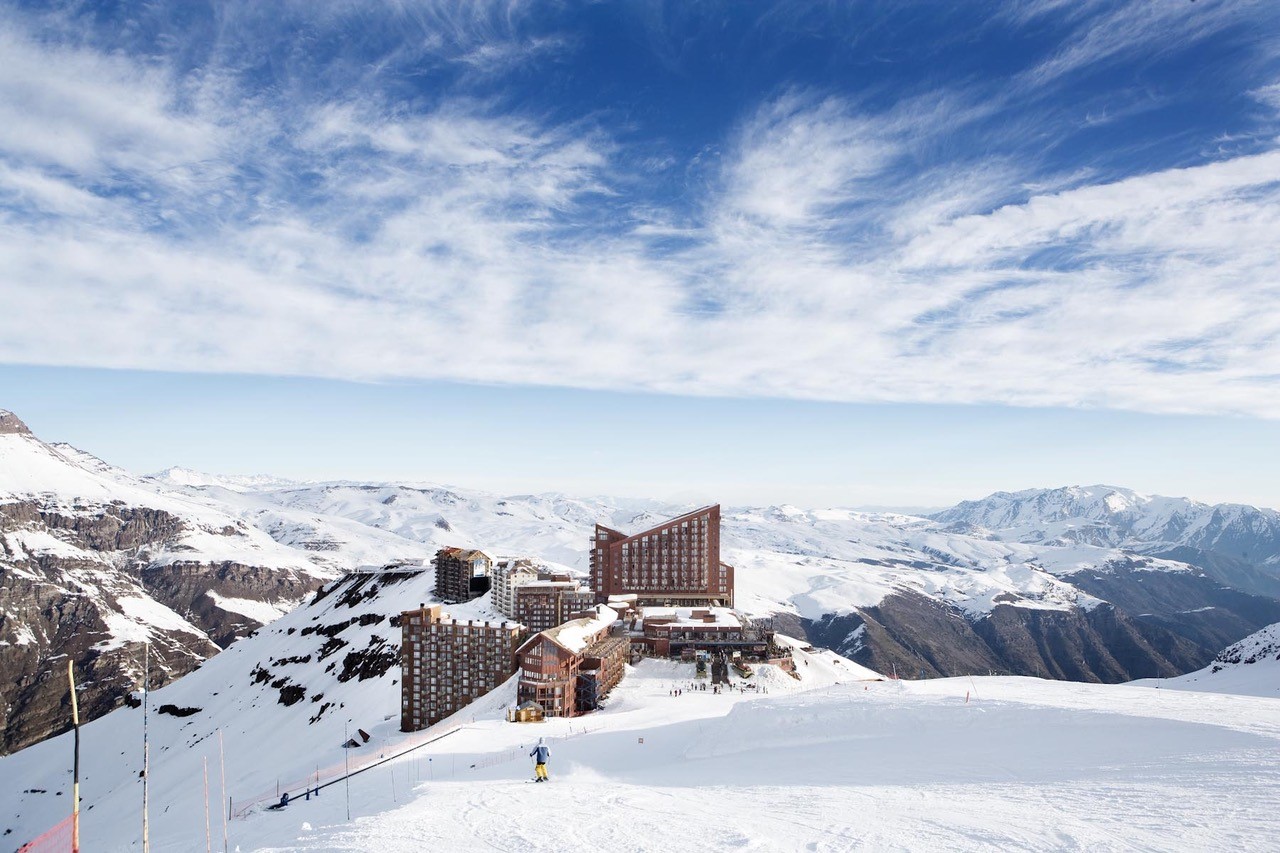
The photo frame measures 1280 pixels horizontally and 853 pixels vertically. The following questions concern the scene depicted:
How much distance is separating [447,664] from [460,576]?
5256cm

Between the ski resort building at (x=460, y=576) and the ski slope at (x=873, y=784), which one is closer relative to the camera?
the ski slope at (x=873, y=784)

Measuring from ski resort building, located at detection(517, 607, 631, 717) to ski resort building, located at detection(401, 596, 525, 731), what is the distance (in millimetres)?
18481

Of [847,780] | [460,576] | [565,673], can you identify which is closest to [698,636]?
[565,673]

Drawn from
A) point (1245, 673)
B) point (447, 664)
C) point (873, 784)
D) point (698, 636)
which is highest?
point (873, 784)

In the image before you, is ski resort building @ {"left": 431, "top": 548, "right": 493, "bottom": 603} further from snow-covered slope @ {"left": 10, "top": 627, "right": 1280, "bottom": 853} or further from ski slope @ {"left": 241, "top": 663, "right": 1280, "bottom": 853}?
ski slope @ {"left": 241, "top": 663, "right": 1280, "bottom": 853}

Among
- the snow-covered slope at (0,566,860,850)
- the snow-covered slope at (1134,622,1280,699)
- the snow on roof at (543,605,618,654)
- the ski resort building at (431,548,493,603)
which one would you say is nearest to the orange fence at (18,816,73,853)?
the snow-covered slope at (0,566,860,850)

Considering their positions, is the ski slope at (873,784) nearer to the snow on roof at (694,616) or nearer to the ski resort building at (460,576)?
the snow on roof at (694,616)

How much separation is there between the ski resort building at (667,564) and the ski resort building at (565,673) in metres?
47.0

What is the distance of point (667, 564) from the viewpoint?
133625mm

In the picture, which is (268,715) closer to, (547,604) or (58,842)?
(58,842)

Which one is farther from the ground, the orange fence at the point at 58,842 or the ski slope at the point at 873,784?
the ski slope at the point at 873,784

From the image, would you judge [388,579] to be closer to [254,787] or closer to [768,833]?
[254,787]

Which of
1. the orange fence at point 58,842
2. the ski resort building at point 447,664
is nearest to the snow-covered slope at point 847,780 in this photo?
the ski resort building at point 447,664

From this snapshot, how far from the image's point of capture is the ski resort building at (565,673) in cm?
7094
